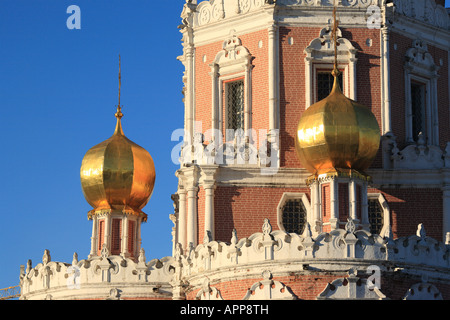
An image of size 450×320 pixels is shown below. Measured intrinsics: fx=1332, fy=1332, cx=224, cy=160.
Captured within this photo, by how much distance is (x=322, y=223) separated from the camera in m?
37.2

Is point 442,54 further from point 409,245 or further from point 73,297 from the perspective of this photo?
point 73,297

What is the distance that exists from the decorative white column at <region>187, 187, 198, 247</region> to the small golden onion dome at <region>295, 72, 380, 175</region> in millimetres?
4294

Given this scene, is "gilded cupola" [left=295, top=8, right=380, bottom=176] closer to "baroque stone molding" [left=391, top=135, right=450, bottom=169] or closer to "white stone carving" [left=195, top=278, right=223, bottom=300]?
"baroque stone molding" [left=391, top=135, right=450, bottom=169]

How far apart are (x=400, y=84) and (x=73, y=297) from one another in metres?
12.2

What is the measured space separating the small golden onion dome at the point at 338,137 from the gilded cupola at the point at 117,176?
7789 millimetres

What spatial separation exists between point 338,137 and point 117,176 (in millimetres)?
9317

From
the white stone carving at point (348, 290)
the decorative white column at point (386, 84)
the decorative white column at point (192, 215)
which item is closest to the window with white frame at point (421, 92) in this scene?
the decorative white column at point (386, 84)

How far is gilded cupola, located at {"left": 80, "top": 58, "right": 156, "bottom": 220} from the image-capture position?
43.8 m

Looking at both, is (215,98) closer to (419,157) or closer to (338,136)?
(338,136)

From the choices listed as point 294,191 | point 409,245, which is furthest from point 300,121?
point 409,245

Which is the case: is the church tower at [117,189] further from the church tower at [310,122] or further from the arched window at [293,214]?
the arched window at [293,214]

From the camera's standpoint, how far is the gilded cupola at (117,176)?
1725 inches

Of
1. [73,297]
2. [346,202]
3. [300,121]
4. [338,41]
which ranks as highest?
[338,41]

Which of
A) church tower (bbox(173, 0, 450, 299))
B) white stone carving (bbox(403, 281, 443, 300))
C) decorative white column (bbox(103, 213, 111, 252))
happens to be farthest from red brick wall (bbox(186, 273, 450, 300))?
decorative white column (bbox(103, 213, 111, 252))
